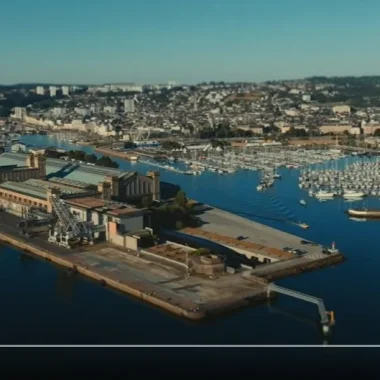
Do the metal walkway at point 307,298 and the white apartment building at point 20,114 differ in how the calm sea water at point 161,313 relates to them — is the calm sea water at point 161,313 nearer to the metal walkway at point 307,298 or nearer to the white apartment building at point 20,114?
the metal walkway at point 307,298

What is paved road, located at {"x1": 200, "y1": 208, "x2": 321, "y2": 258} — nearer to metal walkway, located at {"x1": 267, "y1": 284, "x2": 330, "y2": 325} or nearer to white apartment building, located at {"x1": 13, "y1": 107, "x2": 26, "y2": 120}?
metal walkway, located at {"x1": 267, "y1": 284, "x2": 330, "y2": 325}

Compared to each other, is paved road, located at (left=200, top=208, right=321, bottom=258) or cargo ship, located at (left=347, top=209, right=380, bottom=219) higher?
paved road, located at (left=200, top=208, right=321, bottom=258)

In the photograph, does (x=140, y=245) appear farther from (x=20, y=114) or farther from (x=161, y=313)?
(x=20, y=114)

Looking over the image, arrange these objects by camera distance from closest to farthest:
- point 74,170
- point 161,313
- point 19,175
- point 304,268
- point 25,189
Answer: point 161,313 → point 304,268 → point 25,189 → point 19,175 → point 74,170

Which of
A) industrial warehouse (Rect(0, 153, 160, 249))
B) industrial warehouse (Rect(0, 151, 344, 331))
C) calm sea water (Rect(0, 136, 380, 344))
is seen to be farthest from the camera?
industrial warehouse (Rect(0, 153, 160, 249))

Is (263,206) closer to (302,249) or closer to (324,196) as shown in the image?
(324,196)

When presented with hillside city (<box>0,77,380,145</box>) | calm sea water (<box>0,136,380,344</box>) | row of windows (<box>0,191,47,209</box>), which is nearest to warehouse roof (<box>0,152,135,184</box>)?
row of windows (<box>0,191,47,209</box>)

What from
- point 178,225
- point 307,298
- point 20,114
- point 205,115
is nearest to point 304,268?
point 307,298
